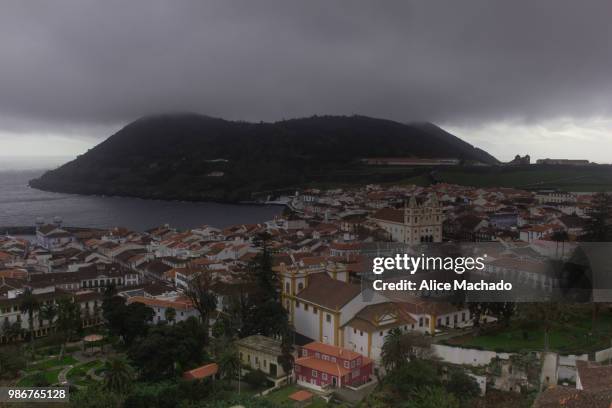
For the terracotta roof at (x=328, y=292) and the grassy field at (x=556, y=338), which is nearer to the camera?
the grassy field at (x=556, y=338)

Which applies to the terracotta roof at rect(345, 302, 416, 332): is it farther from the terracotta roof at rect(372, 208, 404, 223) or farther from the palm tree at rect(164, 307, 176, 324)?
the terracotta roof at rect(372, 208, 404, 223)

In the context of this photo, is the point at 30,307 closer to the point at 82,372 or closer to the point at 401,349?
the point at 82,372

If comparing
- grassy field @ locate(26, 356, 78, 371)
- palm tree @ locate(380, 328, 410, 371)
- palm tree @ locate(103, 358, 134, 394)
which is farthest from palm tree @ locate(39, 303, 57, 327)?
palm tree @ locate(380, 328, 410, 371)

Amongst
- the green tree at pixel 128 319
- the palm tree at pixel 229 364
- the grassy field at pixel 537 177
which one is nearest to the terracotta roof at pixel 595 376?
the palm tree at pixel 229 364

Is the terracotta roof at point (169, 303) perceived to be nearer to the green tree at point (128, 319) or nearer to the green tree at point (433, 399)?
the green tree at point (128, 319)

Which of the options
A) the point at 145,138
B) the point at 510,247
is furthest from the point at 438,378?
the point at 145,138

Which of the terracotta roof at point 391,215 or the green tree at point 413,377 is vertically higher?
the terracotta roof at point 391,215

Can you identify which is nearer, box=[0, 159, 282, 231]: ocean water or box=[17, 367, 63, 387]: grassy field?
box=[17, 367, 63, 387]: grassy field
